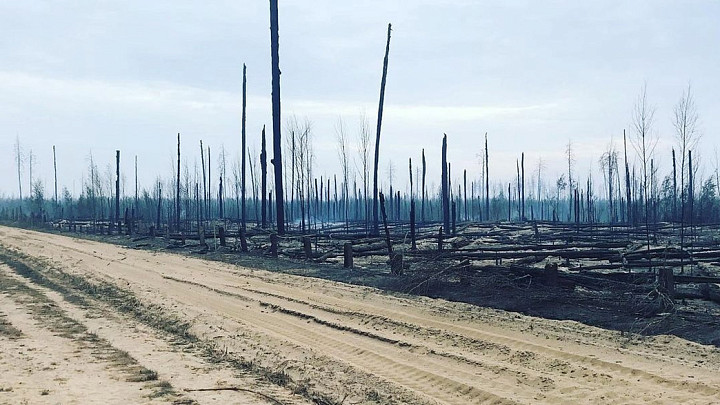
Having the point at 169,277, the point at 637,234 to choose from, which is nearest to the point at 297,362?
the point at 169,277

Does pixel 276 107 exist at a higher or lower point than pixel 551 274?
higher

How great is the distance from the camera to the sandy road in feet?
21.3

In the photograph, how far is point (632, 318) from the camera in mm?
10102

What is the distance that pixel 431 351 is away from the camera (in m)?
8.26

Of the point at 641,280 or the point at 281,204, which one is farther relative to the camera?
the point at 281,204

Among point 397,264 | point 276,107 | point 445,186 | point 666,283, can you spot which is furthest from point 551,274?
point 445,186

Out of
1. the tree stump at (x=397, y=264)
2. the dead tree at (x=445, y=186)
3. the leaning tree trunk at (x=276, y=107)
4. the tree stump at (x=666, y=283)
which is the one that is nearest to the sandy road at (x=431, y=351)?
the tree stump at (x=666, y=283)

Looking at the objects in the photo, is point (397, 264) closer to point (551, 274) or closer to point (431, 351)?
point (551, 274)

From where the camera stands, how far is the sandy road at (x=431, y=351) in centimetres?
648

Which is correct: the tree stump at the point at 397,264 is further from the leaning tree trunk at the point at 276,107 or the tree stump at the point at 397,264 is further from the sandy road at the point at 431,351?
the leaning tree trunk at the point at 276,107

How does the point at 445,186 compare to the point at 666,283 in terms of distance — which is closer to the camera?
the point at 666,283

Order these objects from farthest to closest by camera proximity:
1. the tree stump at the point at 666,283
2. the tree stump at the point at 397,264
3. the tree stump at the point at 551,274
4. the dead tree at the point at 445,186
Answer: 1. the dead tree at the point at 445,186
2. the tree stump at the point at 397,264
3. the tree stump at the point at 551,274
4. the tree stump at the point at 666,283

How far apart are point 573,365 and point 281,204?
19803mm

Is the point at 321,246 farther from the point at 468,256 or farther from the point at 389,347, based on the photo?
the point at 389,347
